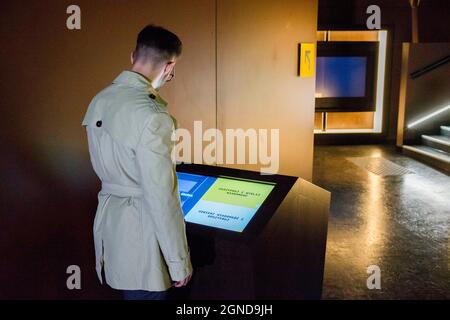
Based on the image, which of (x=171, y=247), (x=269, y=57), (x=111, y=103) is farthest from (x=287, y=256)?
(x=269, y=57)

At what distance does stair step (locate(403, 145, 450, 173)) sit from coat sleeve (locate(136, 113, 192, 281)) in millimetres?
6027

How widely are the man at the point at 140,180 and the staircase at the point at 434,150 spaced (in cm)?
603

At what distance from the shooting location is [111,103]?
4.97 ft

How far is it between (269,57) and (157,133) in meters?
2.66

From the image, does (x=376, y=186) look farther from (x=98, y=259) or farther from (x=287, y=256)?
(x=98, y=259)

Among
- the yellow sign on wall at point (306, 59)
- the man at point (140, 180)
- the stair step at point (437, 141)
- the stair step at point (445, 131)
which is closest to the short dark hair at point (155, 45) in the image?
the man at point (140, 180)

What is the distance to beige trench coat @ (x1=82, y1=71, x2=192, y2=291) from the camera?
142 centimetres

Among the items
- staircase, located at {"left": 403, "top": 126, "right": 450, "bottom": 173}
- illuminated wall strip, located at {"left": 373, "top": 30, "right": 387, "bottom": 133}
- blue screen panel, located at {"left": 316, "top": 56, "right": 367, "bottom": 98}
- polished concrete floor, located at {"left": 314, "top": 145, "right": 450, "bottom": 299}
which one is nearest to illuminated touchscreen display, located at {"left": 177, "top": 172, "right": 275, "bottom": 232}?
polished concrete floor, located at {"left": 314, "top": 145, "right": 450, "bottom": 299}

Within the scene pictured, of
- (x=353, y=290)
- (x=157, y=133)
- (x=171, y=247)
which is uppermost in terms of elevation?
(x=157, y=133)

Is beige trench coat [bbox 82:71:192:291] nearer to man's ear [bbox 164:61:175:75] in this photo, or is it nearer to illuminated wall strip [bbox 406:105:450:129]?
man's ear [bbox 164:61:175:75]

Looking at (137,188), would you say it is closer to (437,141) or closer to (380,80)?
(437,141)

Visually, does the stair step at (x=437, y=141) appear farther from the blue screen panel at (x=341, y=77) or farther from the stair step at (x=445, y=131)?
the blue screen panel at (x=341, y=77)

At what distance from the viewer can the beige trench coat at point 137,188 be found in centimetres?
142

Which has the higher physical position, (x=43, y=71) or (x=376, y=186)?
(x=43, y=71)
